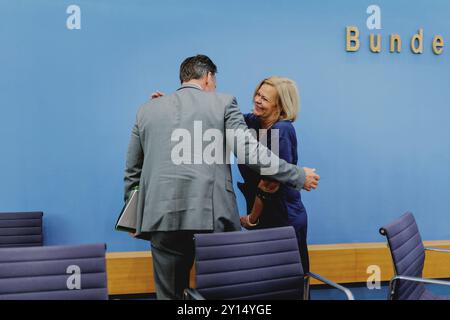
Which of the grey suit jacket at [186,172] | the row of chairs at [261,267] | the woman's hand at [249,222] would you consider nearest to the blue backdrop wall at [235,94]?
the woman's hand at [249,222]

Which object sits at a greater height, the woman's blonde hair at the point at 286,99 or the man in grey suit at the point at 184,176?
the woman's blonde hair at the point at 286,99

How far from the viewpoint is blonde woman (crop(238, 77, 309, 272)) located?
188cm

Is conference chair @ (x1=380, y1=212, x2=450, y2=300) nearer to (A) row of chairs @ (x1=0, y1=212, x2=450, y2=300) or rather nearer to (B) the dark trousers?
(A) row of chairs @ (x1=0, y1=212, x2=450, y2=300)

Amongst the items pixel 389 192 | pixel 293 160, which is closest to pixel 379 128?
pixel 389 192

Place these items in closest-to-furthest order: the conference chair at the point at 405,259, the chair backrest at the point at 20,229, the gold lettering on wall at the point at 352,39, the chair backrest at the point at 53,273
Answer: the chair backrest at the point at 53,273, the conference chair at the point at 405,259, the chair backrest at the point at 20,229, the gold lettering on wall at the point at 352,39

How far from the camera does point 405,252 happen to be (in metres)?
1.68

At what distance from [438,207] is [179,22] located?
2.47 m

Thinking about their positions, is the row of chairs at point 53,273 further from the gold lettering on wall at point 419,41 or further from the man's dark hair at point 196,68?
the gold lettering on wall at point 419,41

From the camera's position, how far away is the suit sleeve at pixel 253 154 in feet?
5.49

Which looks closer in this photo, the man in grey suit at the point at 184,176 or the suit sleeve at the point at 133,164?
the man in grey suit at the point at 184,176

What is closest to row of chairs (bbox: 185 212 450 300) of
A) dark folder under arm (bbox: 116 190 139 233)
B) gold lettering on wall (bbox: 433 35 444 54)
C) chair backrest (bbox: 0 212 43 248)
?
dark folder under arm (bbox: 116 190 139 233)

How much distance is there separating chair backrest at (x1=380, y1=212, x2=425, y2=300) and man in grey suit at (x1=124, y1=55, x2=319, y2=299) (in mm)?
406

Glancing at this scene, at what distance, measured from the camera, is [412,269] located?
173 cm

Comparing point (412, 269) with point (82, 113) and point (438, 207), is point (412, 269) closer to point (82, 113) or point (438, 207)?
point (438, 207)
